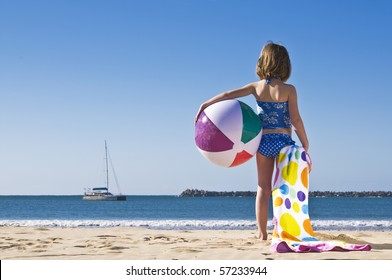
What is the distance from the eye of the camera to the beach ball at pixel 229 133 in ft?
17.6

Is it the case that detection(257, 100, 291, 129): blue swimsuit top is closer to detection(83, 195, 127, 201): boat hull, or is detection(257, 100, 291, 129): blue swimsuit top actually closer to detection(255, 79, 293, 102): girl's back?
detection(255, 79, 293, 102): girl's back

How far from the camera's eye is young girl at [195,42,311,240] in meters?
5.69

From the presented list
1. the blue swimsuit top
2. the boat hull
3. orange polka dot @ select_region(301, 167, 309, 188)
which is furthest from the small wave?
the boat hull

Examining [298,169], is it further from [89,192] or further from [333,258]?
[89,192]

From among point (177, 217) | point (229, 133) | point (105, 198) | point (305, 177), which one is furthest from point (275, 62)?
point (105, 198)

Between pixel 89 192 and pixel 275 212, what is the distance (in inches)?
2776

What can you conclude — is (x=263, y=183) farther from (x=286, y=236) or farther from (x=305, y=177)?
(x=286, y=236)

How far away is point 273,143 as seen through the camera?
18.7ft

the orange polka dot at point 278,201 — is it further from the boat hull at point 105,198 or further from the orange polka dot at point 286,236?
the boat hull at point 105,198

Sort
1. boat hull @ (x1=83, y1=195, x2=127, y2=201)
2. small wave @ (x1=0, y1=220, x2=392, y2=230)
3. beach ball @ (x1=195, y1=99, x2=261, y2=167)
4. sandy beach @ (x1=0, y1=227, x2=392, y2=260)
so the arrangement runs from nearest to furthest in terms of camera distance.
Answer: sandy beach @ (x1=0, y1=227, x2=392, y2=260), beach ball @ (x1=195, y1=99, x2=261, y2=167), small wave @ (x1=0, y1=220, x2=392, y2=230), boat hull @ (x1=83, y1=195, x2=127, y2=201)

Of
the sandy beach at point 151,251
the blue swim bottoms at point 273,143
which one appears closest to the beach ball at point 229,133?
the blue swim bottoms at point 273,143

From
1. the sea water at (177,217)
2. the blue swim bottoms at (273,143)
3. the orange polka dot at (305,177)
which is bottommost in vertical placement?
the sea water at (177,217)

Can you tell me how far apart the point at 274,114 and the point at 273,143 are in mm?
336

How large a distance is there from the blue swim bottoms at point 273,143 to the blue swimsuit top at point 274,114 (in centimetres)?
11
